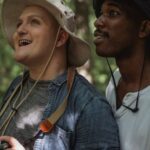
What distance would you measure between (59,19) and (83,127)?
0.72 m

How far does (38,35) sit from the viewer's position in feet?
12.2

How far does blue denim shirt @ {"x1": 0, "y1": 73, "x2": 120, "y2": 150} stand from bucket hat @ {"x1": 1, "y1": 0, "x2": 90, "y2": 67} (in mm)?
361

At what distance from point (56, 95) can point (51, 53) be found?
0.28m

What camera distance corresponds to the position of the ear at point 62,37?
380cm

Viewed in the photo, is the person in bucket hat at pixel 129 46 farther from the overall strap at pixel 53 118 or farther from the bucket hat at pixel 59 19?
the overall strap at pixel 53 118

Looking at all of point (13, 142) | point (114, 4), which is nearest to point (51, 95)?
point (13, 142)

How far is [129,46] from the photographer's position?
3.80 m

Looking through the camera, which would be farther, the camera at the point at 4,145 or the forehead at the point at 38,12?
the forehead at the point at 38,12

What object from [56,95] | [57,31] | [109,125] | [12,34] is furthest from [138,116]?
[12,34]

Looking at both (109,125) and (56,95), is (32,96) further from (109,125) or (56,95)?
(109,125)

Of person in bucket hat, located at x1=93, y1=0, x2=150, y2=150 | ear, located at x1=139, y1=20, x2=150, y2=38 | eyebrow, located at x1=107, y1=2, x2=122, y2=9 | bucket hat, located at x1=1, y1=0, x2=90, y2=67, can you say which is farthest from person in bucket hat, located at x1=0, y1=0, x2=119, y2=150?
ear, located at x1=139, y1=20, x2=150, y2=38

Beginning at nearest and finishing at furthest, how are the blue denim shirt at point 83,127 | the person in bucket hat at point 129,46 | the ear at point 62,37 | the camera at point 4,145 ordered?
1. the camera at point 4,145
2. the blue denim shirt at point 83,127
3. the person in bucket hat at point 129,46
4. the ear at point 62,37

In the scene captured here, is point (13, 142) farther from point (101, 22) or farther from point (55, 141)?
point (101, 22)

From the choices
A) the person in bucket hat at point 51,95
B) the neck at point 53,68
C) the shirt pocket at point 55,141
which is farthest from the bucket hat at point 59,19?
the shirt pocket at point 55,141
